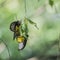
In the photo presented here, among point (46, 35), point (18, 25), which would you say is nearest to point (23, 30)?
point (18, 25)

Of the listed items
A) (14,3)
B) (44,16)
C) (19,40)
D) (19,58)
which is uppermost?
(14,3)

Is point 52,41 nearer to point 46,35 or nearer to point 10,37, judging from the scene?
point 46,35

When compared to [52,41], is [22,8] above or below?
above

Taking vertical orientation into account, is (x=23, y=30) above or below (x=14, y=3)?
below

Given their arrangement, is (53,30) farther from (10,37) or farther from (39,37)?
(10,37)

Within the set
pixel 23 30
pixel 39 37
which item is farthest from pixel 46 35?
pixel 23 30

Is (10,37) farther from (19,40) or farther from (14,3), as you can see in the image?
(14,3)
